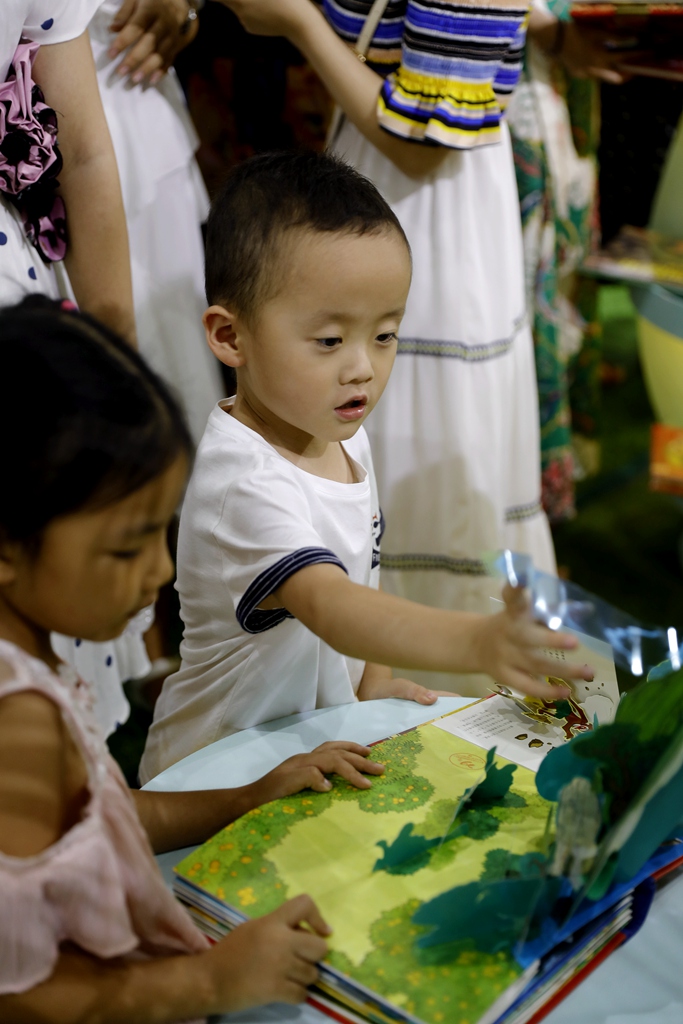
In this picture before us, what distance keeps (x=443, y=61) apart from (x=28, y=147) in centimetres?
56

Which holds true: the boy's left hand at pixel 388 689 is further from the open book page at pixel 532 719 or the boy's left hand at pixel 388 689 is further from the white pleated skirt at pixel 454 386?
the white pleated skirt at pixel 454 386

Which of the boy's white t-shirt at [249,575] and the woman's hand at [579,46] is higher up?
the woman's hand at [579,46]

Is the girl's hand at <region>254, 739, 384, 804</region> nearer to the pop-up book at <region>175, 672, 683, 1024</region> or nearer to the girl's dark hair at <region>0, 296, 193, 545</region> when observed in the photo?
the pop-up book at <region>175, 672, 683, 1024</region>

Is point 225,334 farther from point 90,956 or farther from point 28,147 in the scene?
point 90,956

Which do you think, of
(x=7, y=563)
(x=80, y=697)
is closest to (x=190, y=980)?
(x=80, y=697)

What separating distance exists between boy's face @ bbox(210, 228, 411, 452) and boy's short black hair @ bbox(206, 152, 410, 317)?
0.02m

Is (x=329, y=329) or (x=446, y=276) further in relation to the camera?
(x=446, y=276)

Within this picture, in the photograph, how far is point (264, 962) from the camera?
0.68 m

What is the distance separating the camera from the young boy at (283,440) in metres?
0.95

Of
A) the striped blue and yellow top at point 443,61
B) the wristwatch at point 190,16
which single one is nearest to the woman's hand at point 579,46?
the striped blue and yellow top at point 443,61

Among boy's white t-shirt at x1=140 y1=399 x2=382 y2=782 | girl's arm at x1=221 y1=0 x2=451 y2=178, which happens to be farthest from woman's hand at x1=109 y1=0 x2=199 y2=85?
boy's white t-shirt at x1=140 y1=399 x2=382 y2=782

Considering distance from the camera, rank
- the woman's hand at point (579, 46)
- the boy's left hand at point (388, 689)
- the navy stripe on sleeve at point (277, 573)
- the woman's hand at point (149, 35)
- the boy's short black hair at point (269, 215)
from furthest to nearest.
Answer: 1. the woman's hand at point (579, 46)
2. the woman's hand at point (149, 35)
3. the boy's left hand at point (388, 689)
4. the boy's short black hair at point (269, 215)
5. the navy stripe on sleeve at point (277, 573)

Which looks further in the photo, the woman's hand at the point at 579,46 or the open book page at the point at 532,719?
the woman's hand at the point at 579,46

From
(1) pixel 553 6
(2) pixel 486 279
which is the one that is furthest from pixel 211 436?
(1) pixel 553 6
